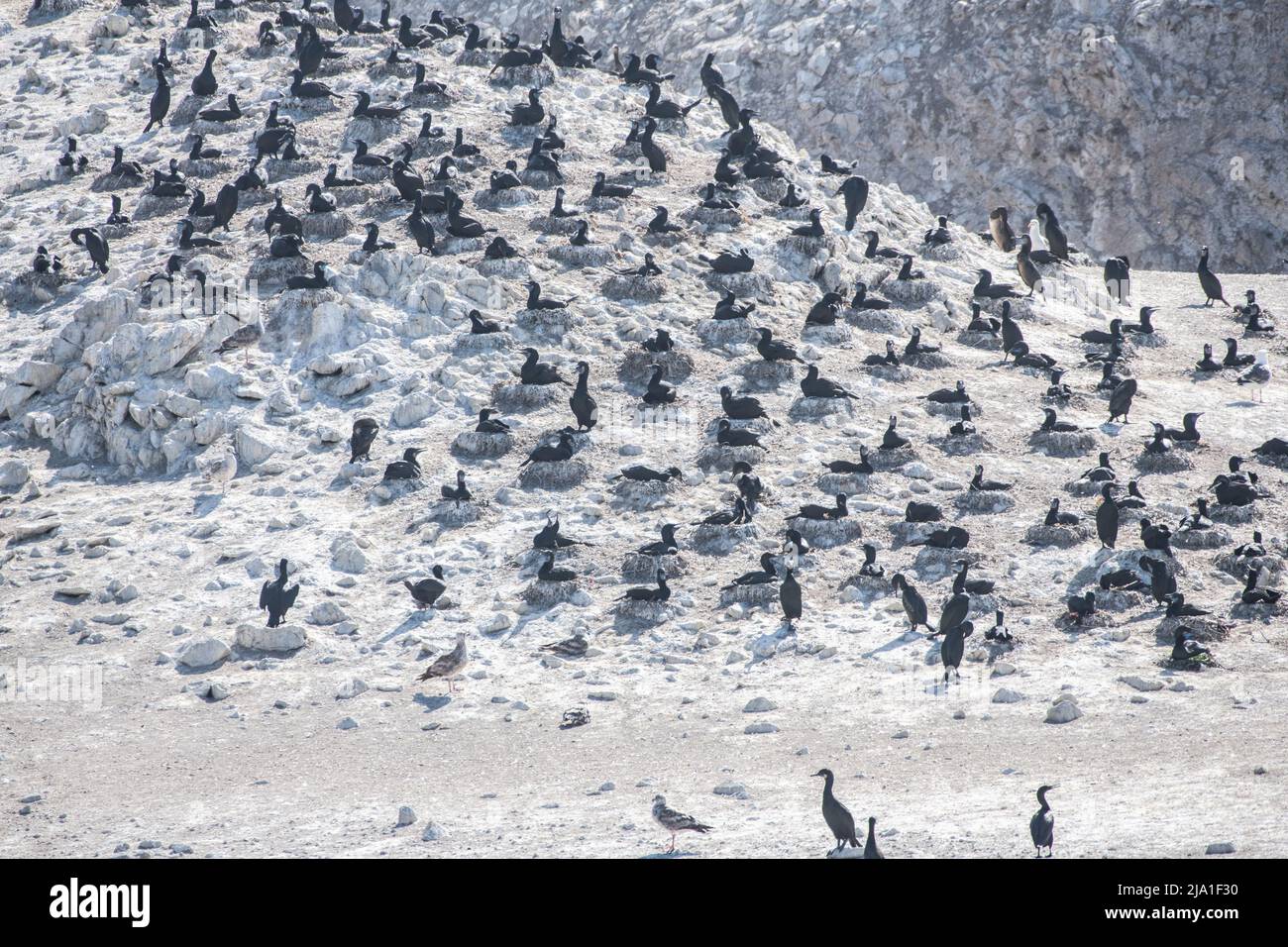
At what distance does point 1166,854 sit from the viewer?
37.8 feet

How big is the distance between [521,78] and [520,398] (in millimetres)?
13208

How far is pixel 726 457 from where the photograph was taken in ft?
76.6

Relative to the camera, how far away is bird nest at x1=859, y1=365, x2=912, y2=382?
26.5m

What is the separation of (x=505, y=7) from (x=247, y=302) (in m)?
33.7

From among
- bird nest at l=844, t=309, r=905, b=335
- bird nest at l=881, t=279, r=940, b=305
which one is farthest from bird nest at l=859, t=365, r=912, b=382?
bird nest at l=881, t=279, r=940, b=305

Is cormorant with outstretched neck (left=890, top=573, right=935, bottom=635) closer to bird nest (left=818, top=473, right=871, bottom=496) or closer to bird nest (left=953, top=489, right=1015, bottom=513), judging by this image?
bird nest (left=953, top=489, right=1015, bottom=513)

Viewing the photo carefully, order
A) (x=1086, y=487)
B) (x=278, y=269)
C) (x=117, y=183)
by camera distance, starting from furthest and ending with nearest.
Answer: (x=117, y=183) → (x=278, y=269) → (x=1086, y=487)

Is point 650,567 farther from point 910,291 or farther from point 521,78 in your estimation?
point 521,78

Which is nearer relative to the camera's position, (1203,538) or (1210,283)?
(1203,538)

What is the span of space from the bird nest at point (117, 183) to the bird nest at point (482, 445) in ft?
39.8

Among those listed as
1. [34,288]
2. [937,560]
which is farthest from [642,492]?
[34,288]

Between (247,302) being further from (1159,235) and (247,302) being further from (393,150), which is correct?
(1159,235)

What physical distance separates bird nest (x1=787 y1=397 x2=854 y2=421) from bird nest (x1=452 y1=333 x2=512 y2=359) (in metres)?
4.92

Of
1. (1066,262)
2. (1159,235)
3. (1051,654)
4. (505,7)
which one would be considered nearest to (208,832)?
(1051,654)
